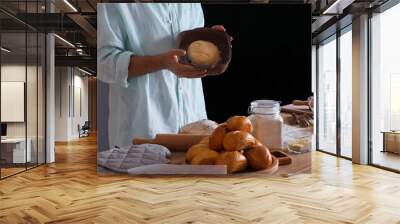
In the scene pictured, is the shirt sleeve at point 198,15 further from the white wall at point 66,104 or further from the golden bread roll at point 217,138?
the white wall at point 66,104

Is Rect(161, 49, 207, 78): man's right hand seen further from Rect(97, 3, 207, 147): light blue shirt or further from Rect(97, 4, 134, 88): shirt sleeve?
Rect(97, 4, 134, 88): shirt sleeve

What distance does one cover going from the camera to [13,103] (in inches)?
260

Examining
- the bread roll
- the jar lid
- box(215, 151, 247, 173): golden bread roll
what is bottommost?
box(215, 151, 247, 173): golden bread roll

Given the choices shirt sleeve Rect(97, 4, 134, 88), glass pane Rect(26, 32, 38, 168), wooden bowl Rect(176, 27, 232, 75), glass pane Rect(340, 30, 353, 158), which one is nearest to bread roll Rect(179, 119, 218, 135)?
wooden bowl Rect(176, 27, 232, 75)

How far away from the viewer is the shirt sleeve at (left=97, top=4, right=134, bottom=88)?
219 inches

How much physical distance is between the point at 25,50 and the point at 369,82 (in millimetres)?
5866

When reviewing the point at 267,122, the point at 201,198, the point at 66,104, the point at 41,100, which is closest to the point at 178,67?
the point at 267,122

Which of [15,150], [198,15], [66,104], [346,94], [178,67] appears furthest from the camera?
[66,104]

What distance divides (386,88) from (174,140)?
12.1 feet

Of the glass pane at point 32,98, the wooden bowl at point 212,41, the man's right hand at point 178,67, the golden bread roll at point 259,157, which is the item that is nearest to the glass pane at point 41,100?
the glass pane at point 32,98

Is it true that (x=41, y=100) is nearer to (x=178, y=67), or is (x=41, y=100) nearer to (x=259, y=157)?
(x=178, y=67)

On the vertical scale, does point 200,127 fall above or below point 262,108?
below

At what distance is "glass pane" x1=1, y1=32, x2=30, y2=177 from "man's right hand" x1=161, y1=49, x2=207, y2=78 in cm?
238

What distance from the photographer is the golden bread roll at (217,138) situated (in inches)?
210
